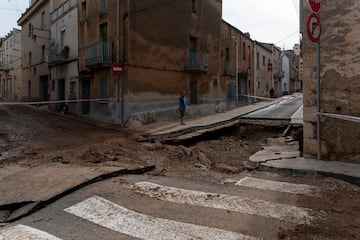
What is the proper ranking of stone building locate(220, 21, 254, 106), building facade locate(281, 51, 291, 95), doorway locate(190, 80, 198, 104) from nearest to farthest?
doorway locate(190, 80, 198, 104), stone building locate(220, 21, 254, 106), building facade locate(281, 51, 291, 95)

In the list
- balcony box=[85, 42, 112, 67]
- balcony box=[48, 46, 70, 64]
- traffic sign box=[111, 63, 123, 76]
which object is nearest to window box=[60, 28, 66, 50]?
balcony box=[48, 46, 70, 64]

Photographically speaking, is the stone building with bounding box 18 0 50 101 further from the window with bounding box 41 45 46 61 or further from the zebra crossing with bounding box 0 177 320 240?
the zebra crossing with bounding box 0 177 320 240

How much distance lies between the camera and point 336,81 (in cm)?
720

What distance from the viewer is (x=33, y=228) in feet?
13.3

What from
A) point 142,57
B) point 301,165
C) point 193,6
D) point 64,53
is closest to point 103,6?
point 142,57

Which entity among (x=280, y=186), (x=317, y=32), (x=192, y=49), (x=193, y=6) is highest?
(x=193, y=6)

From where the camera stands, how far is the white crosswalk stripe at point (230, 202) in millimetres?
4293

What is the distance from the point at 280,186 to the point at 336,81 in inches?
118

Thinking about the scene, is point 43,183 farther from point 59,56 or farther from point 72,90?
point 59,56

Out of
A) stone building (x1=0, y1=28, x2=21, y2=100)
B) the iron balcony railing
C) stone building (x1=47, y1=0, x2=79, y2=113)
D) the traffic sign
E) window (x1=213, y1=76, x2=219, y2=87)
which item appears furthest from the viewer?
the iron balcony railing

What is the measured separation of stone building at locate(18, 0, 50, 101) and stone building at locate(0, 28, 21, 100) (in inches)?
159

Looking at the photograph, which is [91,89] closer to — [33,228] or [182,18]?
[182,18]

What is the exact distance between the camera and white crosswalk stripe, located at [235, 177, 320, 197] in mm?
5367

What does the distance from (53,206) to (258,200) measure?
3014mm
